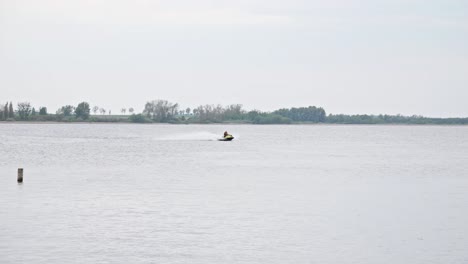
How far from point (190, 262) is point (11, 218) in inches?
400

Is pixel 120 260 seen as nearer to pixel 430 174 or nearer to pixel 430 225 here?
pixel 430 225

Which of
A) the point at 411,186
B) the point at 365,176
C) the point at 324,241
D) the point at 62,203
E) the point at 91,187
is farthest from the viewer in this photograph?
the point at 365,176

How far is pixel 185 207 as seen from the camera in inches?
1310

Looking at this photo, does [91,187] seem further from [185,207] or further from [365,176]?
[365,176]

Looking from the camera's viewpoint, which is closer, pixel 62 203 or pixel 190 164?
pixel 62 203

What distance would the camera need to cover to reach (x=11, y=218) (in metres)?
29.1

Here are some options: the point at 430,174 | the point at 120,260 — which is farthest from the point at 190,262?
the point at 430,174

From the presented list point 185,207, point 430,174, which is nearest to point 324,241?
point 185,207

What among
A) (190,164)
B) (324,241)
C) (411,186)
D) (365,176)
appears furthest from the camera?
(190,164)

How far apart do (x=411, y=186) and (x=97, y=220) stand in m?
22.9

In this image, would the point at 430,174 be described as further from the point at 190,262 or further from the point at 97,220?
the point at 190,262

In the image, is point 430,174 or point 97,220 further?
point 430,174

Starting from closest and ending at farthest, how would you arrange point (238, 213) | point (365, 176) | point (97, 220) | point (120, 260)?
point (120, 260)
point (97, 220)
point (238, 213)
point (365, 176)

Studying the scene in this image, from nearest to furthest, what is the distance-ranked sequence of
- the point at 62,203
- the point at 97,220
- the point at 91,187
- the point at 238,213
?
1. the point at 97,220
2. the point at 238,213
3. the point at 62,203
4. the point at 91,187
